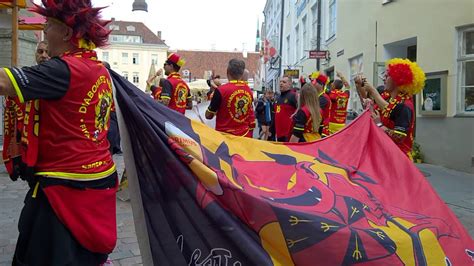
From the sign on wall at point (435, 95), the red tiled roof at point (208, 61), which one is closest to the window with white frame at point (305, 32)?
the sign on wall at point (435, 95)

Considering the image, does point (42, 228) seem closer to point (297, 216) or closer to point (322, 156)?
point (297, 216)

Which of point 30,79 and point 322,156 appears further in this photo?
point 322,156

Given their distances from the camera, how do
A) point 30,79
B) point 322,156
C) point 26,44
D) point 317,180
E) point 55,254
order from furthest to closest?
point 26,44 → point 322,156 → point 317,180 → point 55,254 → point 30,79

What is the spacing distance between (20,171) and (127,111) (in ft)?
2.02

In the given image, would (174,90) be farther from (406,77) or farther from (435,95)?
(435,95)

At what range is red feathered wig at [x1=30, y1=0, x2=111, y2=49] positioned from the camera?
7.34ft

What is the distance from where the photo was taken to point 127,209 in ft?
19.1

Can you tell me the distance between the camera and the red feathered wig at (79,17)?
224 centimetres

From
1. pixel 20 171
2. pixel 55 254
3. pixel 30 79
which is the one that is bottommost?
pixel 55 254

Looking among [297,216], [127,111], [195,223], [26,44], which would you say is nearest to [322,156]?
[297,216]

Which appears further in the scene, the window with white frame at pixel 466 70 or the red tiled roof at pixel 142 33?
the red tiled roof at pixel 142 33

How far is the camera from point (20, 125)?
2.21m

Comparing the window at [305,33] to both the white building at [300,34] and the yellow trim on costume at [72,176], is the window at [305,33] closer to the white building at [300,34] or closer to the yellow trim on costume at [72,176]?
the white building at [300,34]

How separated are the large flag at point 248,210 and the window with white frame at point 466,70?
770cm
